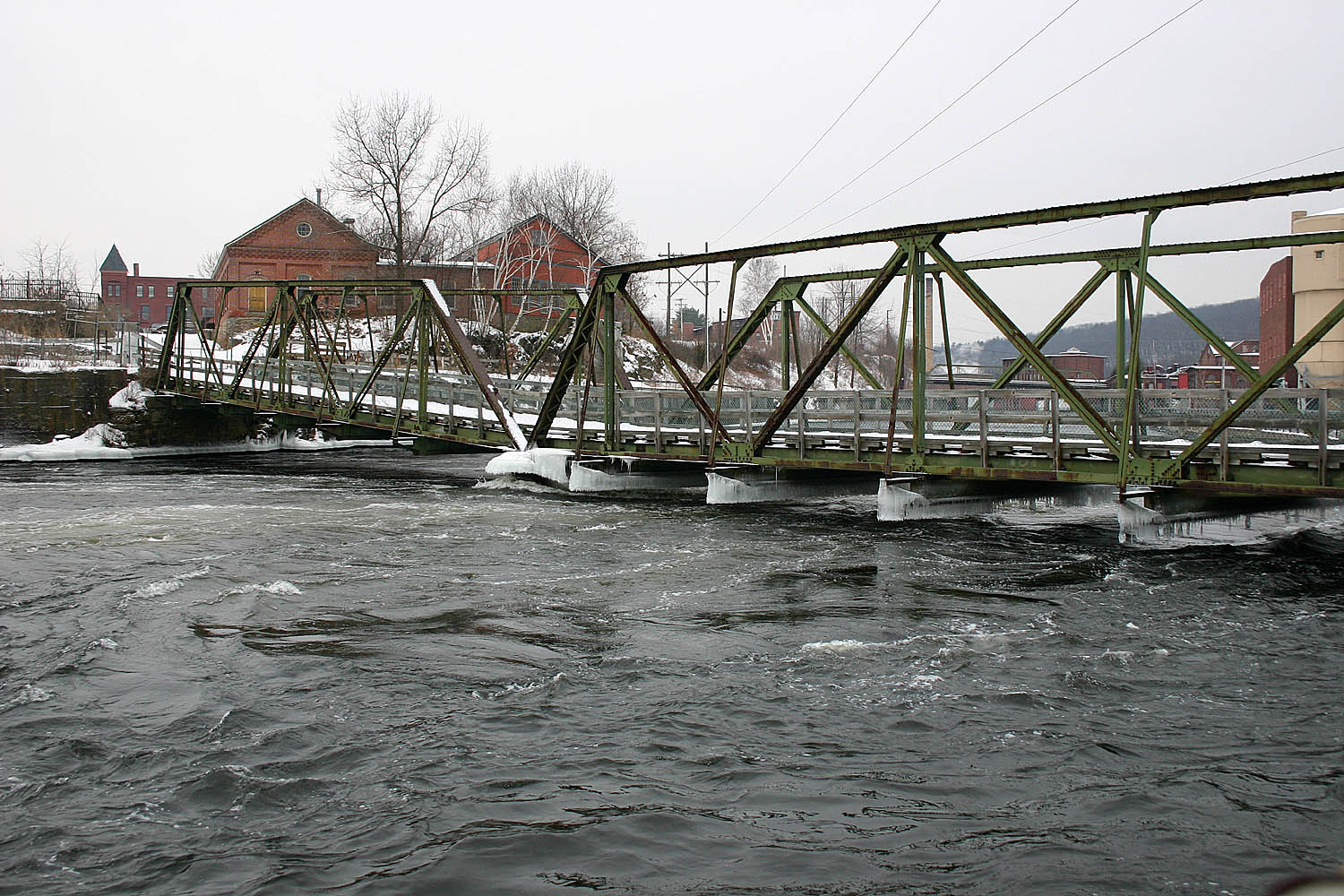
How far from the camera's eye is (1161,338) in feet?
560

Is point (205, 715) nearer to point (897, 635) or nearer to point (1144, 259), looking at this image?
point (897, 635)

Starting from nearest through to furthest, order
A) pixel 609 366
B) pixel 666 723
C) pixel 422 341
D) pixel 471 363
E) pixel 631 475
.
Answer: pixel 666 723, pixel 609 366, pixel 631 475, pixel 471 363, pixel 422 341

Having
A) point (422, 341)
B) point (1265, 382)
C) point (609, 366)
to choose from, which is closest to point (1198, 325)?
point (1265, 382)

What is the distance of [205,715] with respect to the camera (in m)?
8.21

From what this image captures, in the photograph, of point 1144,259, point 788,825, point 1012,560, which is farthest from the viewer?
point 1012,560

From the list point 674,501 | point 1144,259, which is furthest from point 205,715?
point 674,501

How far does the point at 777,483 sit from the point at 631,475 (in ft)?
13.1

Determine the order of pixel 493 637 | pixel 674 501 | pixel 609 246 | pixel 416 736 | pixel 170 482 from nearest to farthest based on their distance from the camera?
pixel 416 736 → pixel 493 637 → pixel 674 501 → pixel 170 482 → pixel 609 246

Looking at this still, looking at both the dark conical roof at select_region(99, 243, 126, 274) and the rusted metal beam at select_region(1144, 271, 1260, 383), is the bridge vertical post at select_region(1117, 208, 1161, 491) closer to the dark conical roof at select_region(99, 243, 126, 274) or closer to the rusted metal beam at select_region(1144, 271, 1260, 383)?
the rusted metal beam at select_region(1144, 271, 1260, 383)

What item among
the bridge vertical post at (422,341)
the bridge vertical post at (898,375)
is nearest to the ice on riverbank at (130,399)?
the bridge vertical post at (422,341)

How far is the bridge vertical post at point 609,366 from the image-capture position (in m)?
23.7

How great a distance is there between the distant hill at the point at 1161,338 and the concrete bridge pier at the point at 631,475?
99.1m

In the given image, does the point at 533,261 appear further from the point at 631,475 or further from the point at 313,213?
the point at 631,475

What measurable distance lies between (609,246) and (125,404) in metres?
44.8
